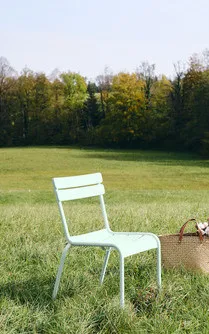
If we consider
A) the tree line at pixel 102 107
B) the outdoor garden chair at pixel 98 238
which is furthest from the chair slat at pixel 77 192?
the tree line at pixel 102 107

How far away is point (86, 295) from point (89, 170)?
107 ft

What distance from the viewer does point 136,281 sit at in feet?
13.4

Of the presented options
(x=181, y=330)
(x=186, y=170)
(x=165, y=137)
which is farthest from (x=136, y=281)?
(x=165, y=137)

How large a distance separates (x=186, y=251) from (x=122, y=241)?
32.7 inches

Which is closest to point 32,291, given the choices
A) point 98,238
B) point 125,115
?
point 98,238

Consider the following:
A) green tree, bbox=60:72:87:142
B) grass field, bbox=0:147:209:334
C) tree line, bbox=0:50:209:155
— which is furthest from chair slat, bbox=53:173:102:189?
green tree, bbox=60:72:87:142

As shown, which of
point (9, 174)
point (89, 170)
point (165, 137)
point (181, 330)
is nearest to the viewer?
point (181, 330)

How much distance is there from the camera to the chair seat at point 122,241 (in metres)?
3.53

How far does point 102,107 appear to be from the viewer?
58812 mm

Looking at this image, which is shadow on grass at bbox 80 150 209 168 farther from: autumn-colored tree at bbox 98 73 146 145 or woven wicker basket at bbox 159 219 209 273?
woven wicker basket at bbox 159 219 209 273

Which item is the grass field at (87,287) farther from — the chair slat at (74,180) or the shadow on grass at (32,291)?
the chair slat at (74,180)

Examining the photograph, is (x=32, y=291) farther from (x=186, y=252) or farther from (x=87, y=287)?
(x=186, y=252)

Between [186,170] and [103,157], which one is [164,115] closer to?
[103,157]

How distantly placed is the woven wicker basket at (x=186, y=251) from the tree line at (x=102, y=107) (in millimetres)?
44750
